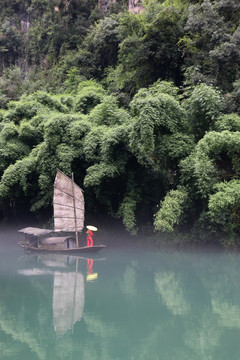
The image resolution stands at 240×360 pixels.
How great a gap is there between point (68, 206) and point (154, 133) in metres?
2.81

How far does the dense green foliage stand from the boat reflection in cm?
174

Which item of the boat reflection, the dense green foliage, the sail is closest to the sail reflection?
the boat reflection

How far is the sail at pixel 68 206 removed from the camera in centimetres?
1019

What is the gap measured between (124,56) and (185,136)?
15.7 ft

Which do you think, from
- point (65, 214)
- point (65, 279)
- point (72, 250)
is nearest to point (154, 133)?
point (65, 214)

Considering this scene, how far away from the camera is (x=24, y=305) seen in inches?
248

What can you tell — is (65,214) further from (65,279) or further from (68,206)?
(65,279)

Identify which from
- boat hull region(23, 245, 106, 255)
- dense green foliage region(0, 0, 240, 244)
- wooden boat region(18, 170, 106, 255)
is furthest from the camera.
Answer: wooden boat region(18, 170, 106, 255)

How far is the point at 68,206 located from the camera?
33.9 ft

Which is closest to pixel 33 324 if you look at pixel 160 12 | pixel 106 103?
pixel 106 103

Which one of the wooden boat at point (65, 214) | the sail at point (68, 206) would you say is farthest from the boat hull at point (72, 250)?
the sail at point (68, 206)

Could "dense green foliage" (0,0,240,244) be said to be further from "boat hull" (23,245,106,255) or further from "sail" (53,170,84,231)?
"boat hull" (23,245,106,255)

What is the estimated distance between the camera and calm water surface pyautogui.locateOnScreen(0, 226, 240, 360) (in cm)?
468

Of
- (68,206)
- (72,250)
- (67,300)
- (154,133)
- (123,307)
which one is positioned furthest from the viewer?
(68,206)
